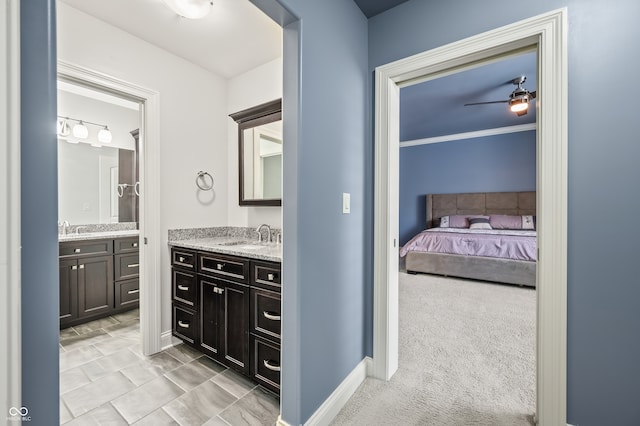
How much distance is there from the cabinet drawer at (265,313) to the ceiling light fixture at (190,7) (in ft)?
5.88

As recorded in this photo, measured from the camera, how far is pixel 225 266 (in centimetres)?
196

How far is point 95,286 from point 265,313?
236 centimetres

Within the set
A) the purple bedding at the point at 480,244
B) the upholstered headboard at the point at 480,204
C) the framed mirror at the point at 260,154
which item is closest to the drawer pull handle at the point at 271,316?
the framed mirror at the point at 260,154

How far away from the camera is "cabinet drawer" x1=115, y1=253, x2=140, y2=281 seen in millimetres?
3105

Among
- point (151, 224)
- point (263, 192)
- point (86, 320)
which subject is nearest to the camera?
point (151, 224)

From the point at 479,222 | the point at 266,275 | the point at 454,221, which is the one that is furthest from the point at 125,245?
the point at 479,222

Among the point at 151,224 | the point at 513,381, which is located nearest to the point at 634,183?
the point at 513,381

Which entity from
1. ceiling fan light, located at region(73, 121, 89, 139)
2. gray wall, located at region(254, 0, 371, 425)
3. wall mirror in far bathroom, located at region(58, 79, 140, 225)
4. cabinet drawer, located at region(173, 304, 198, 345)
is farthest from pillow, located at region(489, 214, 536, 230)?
ceiling fan light, located at region(73, 121, 89, 139)

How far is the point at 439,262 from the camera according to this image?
4738 millimetres

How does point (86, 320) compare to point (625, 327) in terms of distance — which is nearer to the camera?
point (625, 327)

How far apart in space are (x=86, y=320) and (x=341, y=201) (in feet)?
10.1

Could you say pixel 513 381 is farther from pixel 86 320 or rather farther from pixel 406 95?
pixel 86 320

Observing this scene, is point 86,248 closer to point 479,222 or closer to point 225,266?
point 225,266

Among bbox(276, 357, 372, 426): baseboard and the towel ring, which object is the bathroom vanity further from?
bbox(276, 357, 372, 426): baseboard
